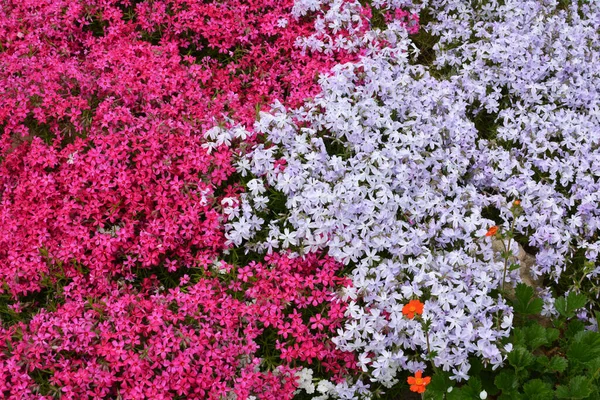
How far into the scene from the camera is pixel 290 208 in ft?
14.7

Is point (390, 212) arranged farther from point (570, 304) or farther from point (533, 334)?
point (570, 304)

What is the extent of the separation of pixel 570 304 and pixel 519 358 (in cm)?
60

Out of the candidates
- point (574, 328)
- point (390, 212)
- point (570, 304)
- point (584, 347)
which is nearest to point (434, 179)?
point (390, 212)

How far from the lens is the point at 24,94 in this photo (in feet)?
16.0

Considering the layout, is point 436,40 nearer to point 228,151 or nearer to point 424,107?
point 424,107

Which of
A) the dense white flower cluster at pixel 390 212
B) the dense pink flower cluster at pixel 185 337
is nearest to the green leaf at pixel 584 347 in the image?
the dense white flower cluster at pixel 390 212

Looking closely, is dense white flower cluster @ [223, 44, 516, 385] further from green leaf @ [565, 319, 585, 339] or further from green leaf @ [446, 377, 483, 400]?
green leaf @ [565, 319, 585, 339]

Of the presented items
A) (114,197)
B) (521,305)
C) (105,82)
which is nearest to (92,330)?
(114,197)

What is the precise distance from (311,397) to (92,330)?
4.88 ft

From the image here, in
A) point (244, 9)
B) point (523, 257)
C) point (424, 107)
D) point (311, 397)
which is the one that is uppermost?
point (244, 9)

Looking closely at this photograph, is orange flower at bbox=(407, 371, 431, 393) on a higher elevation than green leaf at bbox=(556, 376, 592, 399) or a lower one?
higher

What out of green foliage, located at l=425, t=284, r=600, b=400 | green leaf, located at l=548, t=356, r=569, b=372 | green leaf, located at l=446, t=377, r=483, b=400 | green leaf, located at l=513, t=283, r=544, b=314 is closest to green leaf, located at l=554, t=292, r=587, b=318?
green foliage, located at l=425, t=284, r=600, b=400

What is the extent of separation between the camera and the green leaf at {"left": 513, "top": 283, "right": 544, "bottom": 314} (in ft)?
13.3

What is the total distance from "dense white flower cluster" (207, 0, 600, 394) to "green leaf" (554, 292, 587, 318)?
0.20m
